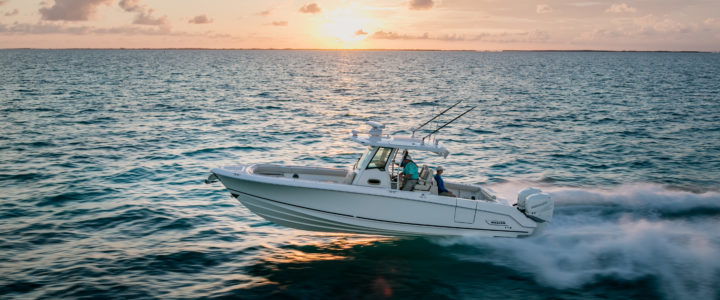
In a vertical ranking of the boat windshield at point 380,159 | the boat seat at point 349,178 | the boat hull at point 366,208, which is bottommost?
the boat hull at point 366,208

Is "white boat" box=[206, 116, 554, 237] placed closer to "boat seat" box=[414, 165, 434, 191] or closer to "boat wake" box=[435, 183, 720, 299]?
"boat seat" box=[414, 165, 434, 191]

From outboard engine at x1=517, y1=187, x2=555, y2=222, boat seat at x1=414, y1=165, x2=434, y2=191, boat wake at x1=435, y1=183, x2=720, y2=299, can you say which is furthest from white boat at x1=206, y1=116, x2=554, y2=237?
boat wake at x1=435, y1=183, x2=720, y2=299

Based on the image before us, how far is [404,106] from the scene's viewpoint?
42000 millimetres

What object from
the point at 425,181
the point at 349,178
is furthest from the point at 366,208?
the point at 425,181

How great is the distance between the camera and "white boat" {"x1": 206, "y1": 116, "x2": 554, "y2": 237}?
11031 mm

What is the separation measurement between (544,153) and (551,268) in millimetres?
12738

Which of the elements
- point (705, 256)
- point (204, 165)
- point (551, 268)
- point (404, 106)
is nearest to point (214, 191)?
point (204, 165)

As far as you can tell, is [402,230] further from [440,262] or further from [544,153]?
[544,153]

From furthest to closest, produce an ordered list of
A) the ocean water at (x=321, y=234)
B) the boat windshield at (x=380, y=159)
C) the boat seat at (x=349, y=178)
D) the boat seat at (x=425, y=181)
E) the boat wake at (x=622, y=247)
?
the boat seat at (x=425, y=181) → the boat seat at (x=349, y=178) → the boat windshield at (x=380, y=159) → the boat wake at (x=622, y=247) → the ocean water at (x=321, y=234)

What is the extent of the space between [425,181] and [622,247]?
16.1 feet

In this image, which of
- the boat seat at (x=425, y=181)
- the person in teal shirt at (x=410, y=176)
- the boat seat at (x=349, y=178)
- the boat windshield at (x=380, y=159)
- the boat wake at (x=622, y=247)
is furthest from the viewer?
the boat seat at (x=425, y=181)

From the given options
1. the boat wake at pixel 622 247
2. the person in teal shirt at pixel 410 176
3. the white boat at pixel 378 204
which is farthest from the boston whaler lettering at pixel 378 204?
the boat wake at pixel 622 247

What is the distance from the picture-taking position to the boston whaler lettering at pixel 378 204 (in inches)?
434

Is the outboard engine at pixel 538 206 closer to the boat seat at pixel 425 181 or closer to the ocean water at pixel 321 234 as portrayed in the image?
the ocean water at pixel 321 234
